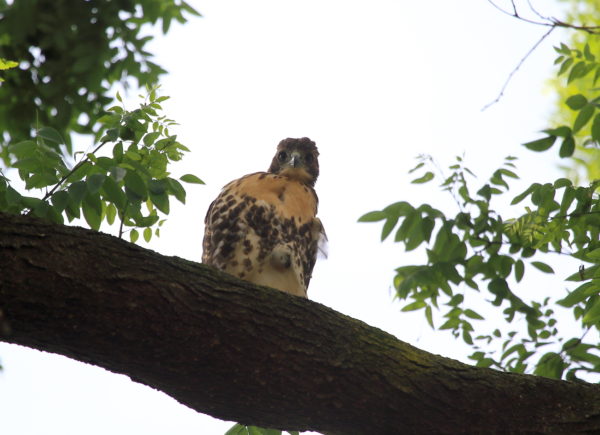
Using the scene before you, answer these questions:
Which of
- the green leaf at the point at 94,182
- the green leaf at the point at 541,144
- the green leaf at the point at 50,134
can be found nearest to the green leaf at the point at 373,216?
the green leaf at the point at 541,144

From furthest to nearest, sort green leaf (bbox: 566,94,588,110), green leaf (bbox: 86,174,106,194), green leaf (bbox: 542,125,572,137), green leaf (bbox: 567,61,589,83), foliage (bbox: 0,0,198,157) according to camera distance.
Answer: green leaf (bbox: 567,61,589,83)
green leaf (bbox: 542,125,572,137)
green leaf (bbox: 566,94,588,110)
green leaf (bbox: 86,174,106,194)
foliage (bbox: 0,0,198,157)

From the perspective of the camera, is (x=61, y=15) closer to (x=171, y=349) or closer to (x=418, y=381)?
(x=171, y=349)

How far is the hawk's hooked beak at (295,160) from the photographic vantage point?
6.21m

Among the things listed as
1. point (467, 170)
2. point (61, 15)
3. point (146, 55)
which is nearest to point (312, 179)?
point (467, 170)

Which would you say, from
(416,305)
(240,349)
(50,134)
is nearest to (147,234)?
(50,134)

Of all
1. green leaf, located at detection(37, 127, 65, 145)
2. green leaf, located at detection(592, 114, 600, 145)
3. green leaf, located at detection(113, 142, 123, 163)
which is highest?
green leaf, located at detection(592, 114, 600, 145)

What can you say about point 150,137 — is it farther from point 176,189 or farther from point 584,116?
point 584,116

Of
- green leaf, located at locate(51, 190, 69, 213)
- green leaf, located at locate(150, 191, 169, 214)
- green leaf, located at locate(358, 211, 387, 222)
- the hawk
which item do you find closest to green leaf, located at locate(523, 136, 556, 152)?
green leaf, located at locate(358, 211, 387, 222)

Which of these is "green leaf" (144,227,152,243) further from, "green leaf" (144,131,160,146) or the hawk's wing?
the hawk's wing

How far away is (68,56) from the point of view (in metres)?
2.77

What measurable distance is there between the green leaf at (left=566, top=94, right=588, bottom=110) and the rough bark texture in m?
1.51

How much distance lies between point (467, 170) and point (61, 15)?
11.6ft

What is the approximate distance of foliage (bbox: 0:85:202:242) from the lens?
3.43 m

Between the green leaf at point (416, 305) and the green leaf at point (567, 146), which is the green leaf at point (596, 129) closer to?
the green leaf at point (567, 146)
